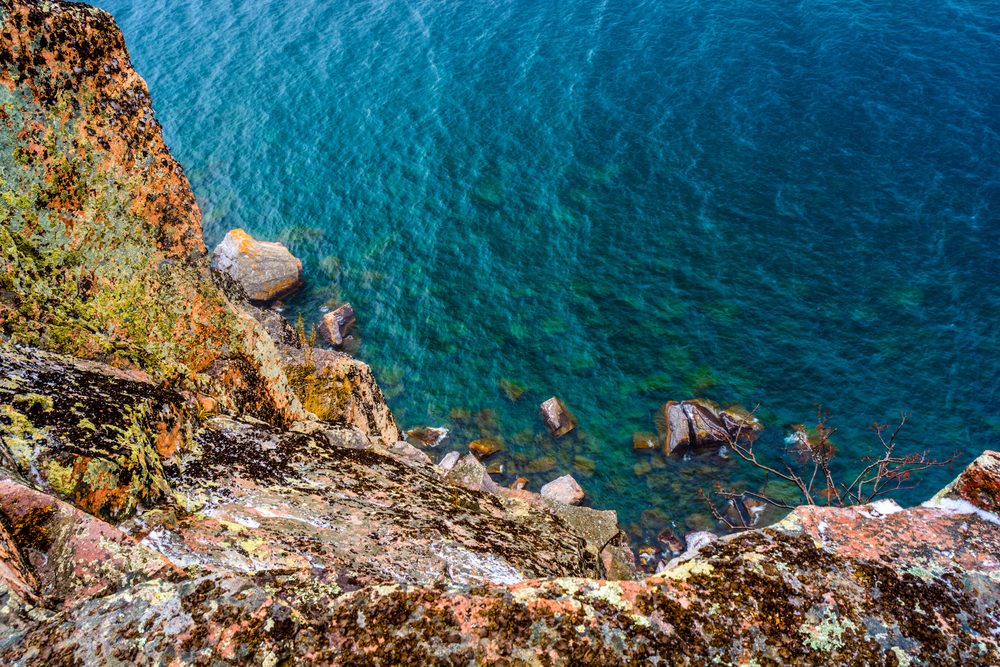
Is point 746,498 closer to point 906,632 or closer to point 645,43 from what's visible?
point 906,632

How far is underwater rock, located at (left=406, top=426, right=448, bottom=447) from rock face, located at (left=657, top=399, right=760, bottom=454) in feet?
38.3

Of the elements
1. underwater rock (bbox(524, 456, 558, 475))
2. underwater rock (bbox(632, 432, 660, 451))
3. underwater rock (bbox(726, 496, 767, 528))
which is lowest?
underwater rock (bbox(726, 496, 767, 528))

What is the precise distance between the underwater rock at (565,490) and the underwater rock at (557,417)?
3.38 meters

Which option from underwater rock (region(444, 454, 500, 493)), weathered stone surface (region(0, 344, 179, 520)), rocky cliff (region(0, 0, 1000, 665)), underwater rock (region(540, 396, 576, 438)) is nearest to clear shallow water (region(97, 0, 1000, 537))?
underwater rock (region(540, 396, 576, 438))

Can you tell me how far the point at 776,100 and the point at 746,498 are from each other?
131ft

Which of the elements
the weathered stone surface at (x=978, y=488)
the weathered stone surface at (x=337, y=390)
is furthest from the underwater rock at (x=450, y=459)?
the weathered stone surface at (x=978, y=488)

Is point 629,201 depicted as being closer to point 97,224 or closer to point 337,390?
point 337,390

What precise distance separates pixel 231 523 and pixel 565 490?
2344 centimetres

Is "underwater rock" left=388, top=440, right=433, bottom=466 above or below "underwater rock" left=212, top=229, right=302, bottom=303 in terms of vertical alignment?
above

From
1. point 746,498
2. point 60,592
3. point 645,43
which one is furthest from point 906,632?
point 645,43

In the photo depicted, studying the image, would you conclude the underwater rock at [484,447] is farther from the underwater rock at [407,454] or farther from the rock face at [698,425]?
the underwater rock at [407,454]

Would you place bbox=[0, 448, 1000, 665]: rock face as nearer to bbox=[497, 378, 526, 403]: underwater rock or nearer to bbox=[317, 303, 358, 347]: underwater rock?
bbox=[497, 378, 526, 403]: underwater rock

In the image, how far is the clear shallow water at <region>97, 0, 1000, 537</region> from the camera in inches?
1351

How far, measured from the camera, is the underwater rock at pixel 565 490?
95.8 ft
